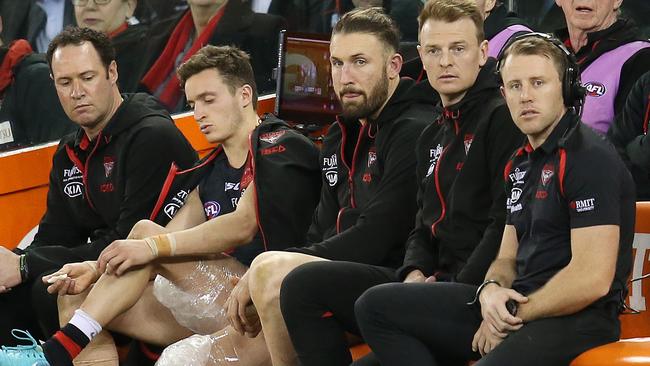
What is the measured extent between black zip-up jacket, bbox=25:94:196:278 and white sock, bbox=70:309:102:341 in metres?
0.53

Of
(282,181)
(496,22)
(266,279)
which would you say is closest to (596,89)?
(496,22)

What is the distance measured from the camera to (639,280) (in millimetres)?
3408

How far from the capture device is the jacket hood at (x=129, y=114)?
4.73m

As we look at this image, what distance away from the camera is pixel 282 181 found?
4.17 meters

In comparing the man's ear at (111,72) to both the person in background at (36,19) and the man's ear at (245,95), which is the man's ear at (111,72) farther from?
the person in background at (36,19)

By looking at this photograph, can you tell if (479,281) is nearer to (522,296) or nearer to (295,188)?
(522,296)

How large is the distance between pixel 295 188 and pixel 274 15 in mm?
2040

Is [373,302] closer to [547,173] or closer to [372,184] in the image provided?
[547,173]

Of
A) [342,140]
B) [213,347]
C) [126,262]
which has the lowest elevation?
[213,347]

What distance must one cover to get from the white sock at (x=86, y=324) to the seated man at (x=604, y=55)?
5.32ft

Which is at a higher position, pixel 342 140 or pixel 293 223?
pixel 342 140

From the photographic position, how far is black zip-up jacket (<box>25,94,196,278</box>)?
4.61 meters

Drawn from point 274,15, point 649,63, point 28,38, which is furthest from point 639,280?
point 28,38

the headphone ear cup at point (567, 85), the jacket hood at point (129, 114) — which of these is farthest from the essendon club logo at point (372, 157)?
the jacket hood at point (129, 114)
